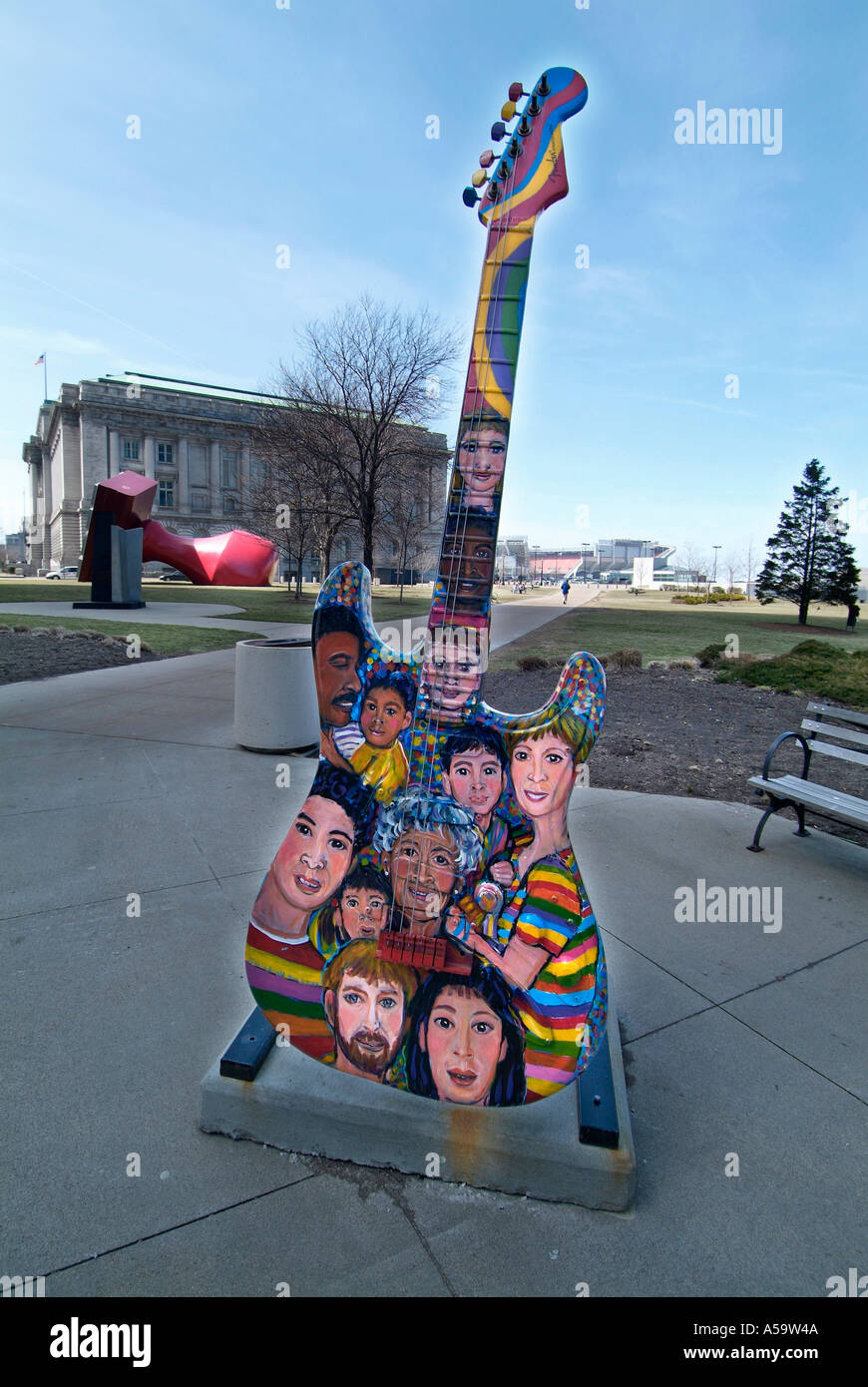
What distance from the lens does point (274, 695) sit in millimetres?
6488

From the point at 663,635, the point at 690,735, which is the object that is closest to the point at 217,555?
the point at 663,635

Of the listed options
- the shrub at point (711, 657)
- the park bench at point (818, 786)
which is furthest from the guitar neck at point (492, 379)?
the shrub at point (711, 657)

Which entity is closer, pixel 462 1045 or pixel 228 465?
pixel 462 1045

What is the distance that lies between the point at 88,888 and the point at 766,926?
3459 millimetres

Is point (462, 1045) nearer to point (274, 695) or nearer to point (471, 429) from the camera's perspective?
point (471, 429)

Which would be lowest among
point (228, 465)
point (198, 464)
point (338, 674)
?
point (338, 674)

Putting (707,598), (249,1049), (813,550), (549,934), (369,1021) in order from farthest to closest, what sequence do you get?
(707,598)
(813,550)
(249,1049)
(369,1021)
(549,934)

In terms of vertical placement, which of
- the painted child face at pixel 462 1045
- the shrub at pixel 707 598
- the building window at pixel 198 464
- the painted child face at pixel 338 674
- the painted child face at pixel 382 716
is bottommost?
the painted child face at pixel 462 1045

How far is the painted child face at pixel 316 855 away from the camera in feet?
6.99

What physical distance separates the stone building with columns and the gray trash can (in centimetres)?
5649

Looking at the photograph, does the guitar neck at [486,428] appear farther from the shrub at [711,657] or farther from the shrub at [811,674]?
the shrub at [711,657]

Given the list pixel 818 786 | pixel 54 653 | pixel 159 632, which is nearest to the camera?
pixel 818 786

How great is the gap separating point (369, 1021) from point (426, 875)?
18.0 inches

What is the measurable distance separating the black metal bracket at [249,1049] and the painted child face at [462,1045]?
585 mm
